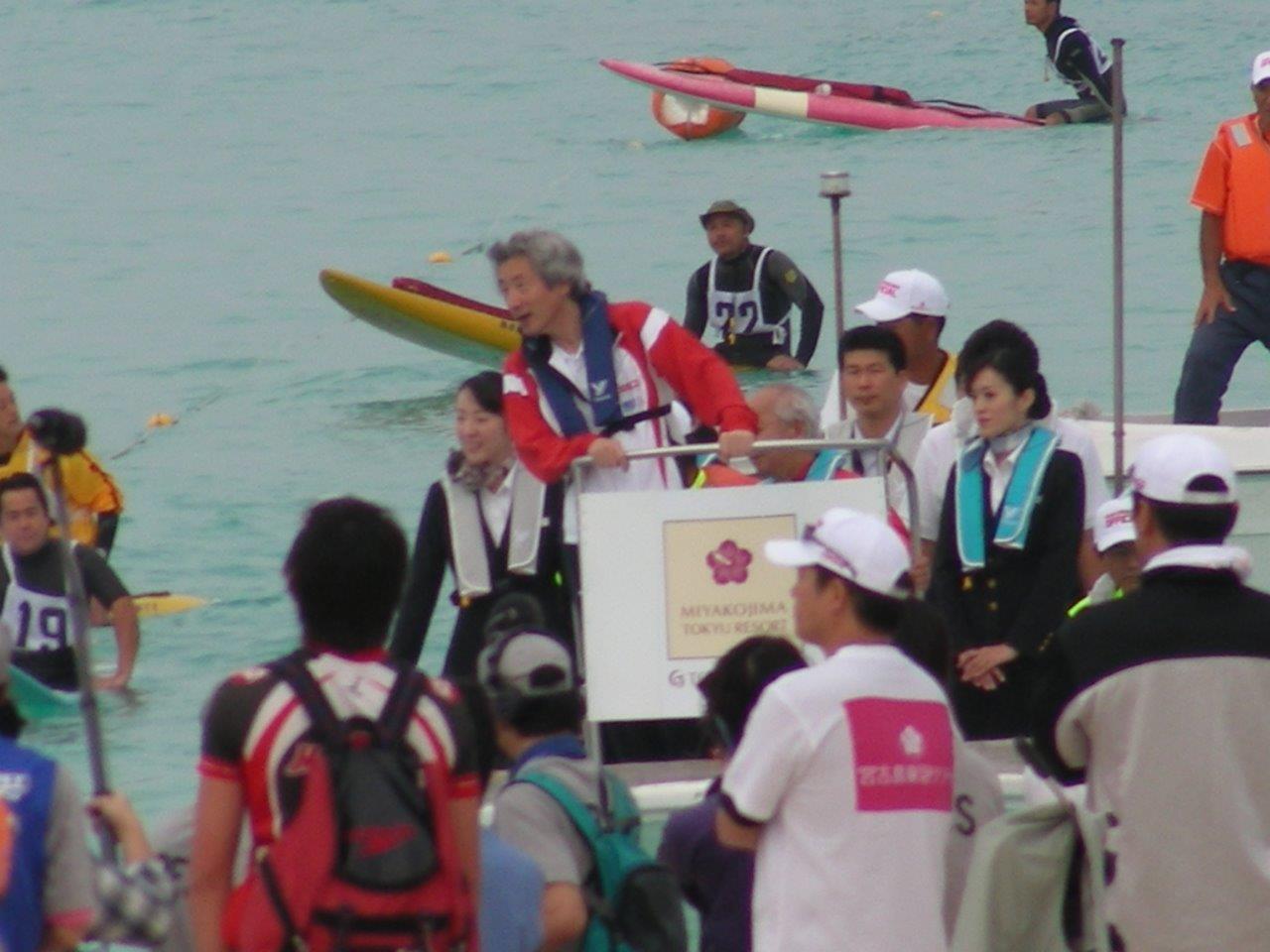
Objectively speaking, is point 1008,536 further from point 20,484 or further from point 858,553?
point 20,484

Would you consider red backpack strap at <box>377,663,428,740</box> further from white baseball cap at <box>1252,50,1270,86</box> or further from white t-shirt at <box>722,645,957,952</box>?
white baseball cap at <box>1252,50,1270,86</box>

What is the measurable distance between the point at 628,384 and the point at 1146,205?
685 inches

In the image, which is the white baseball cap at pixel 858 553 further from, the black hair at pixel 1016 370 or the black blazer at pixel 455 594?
the black blazer at pixel 455 594

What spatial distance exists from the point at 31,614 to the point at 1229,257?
3849 mm

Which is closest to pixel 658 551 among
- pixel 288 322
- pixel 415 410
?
pixel 415 410

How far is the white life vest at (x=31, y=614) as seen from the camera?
8.24 meters

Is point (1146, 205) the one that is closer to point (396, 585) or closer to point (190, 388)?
point (190, 388)

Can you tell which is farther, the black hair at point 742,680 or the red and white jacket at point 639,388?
the red and white jacket at point 639,388

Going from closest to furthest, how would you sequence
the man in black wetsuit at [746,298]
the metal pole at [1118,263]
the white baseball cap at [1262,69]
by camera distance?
the metal pole at [1118,263]
the white baseball cap at [1262,69]
the man in black wetsuit at [746,298]

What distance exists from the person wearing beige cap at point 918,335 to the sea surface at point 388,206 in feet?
10.4

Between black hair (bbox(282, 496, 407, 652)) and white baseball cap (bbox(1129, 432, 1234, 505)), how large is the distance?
46.4 inches

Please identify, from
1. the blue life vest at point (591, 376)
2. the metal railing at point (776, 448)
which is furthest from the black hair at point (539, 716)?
the blue life vest at point (591, 376)

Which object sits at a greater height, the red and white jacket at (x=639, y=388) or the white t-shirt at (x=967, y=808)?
the red and white jacket at (x=639, y=388)

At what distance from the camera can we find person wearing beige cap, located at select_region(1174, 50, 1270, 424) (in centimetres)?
843
